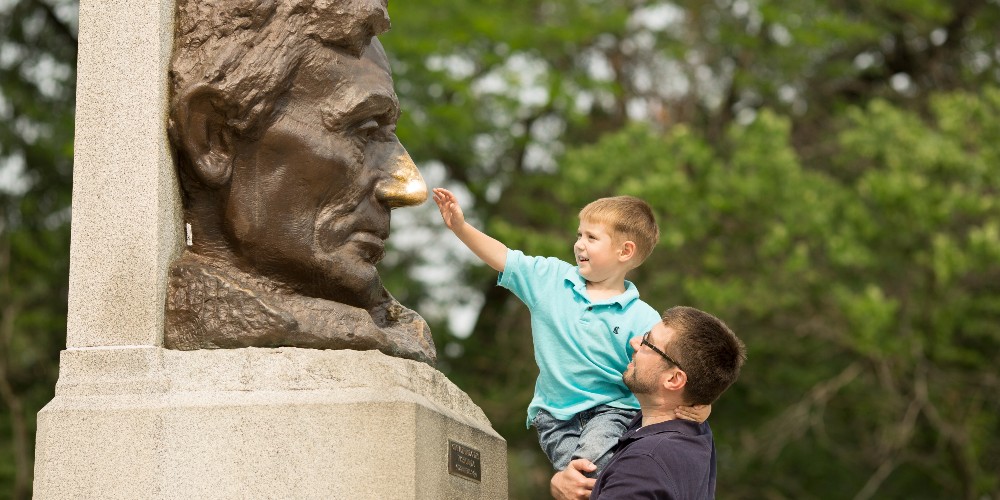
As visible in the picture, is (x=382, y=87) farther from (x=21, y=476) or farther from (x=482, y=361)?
(x=482, y=361)

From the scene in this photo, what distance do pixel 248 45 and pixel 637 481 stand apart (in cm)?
217

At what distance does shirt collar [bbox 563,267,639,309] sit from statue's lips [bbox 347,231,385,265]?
2.46 ft

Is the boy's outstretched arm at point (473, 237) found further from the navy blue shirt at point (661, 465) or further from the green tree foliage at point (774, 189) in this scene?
the green tree foliage at point (774, 189)

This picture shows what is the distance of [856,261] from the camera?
44.8ft

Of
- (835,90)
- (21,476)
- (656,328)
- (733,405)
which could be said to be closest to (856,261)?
(733,405)

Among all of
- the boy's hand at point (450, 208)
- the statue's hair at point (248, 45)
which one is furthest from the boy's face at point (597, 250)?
the statue's hair at point (248, 45)

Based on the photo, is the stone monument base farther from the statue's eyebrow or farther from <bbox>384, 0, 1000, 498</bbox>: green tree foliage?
<bbox>384, 0, 1000, 498</bbox>: green tree foliage

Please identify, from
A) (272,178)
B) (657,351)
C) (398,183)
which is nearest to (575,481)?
(657,351)

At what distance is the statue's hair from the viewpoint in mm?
5117

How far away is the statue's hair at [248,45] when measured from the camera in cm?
512

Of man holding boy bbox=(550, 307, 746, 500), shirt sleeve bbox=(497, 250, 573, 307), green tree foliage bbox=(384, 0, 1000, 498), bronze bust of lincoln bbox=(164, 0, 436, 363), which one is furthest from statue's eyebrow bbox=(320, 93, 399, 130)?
green tree foliage bbox=(384, 0, 1000, 498)

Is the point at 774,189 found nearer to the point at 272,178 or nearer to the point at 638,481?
the point at 272,178

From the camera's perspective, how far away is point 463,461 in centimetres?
514

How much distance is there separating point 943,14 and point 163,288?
44.9ft
